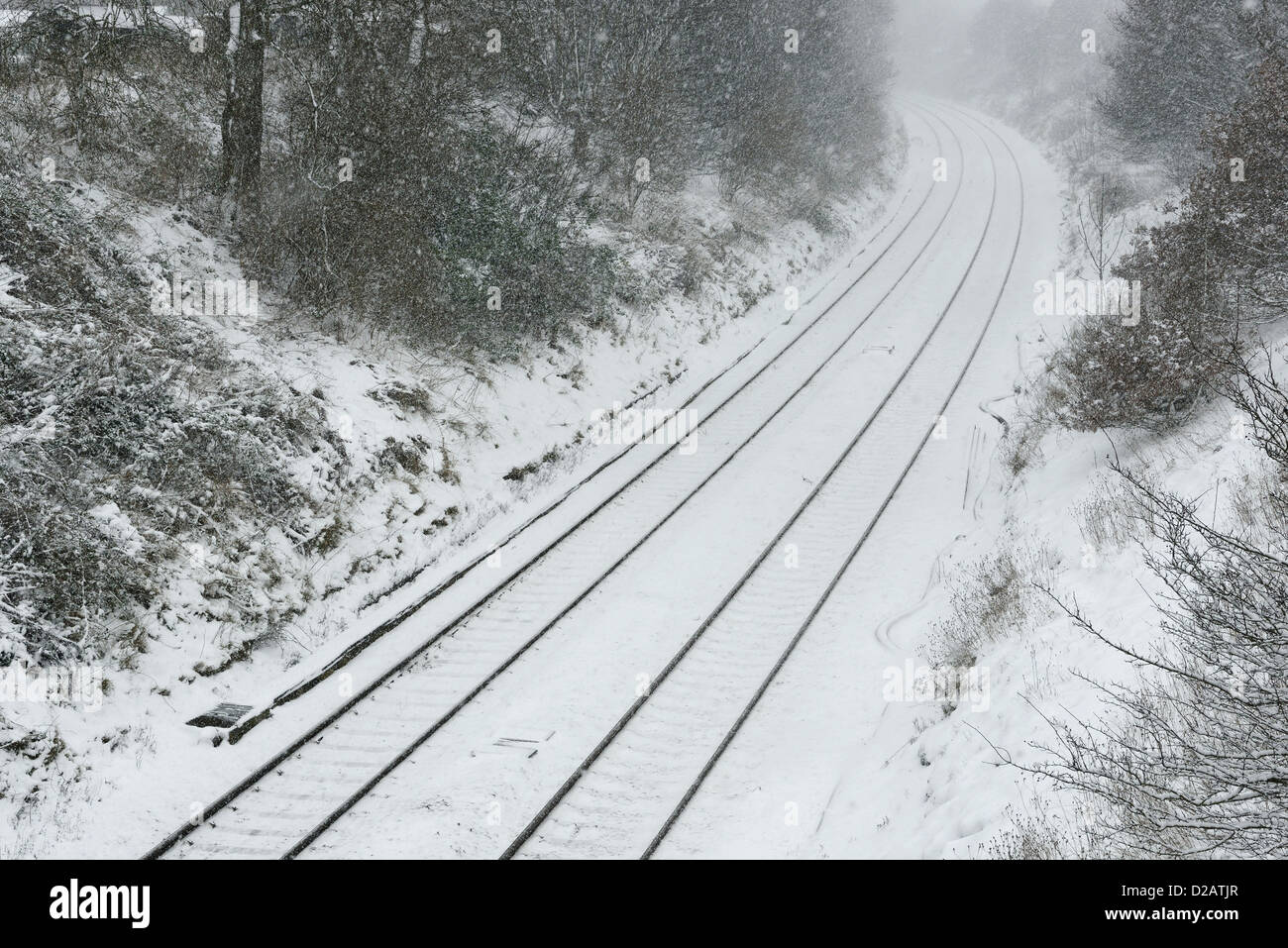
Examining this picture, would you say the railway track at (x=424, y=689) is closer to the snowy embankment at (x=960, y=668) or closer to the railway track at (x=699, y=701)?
the railway track at (x=699, y=701)

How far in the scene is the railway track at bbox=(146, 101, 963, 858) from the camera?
7.30 m

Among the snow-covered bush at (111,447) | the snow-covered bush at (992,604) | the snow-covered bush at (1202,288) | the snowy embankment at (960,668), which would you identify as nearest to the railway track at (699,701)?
the snowy embankment at (960,668)

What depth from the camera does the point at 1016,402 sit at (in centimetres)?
1731

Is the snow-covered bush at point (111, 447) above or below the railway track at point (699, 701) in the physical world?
above

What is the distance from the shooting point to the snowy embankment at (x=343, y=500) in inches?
299

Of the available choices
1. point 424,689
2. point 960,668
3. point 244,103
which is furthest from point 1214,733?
point 244,103

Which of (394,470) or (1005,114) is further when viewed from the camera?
(1005,114)

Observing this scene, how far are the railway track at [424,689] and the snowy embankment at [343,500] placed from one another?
1.19 feet

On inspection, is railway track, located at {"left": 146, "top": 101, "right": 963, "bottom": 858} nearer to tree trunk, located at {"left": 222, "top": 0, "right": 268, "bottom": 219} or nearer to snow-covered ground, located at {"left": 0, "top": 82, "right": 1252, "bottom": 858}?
snow-covered ground, located at {"left": 0, "top": 82, "right": 1252, "bottom": 858}

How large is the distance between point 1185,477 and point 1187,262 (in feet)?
23.4

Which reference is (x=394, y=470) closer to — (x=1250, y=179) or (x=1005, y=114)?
(x=1250, y=179)

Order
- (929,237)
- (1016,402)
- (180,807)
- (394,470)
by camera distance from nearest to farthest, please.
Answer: (180,807), (394,470), (1016,402), (929,237)
